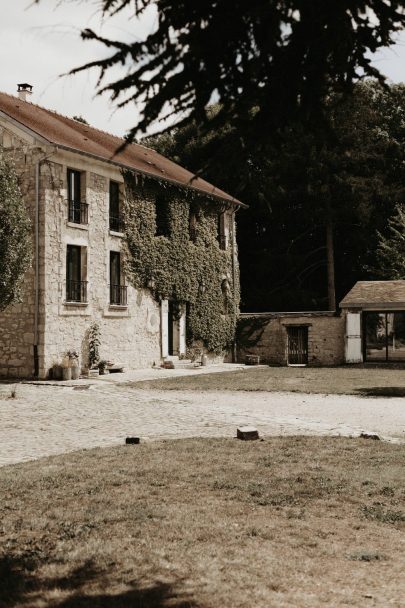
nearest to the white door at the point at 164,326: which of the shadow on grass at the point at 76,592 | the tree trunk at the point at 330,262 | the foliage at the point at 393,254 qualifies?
the foliage at the point at 393,254

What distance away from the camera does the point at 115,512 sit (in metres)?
5.95

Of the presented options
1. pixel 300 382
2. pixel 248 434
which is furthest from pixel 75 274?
pixel 248 434

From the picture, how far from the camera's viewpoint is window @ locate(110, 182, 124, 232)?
85.3 feet

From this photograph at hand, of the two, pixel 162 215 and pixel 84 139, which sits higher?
pixel 84 139

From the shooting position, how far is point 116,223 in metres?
26.1

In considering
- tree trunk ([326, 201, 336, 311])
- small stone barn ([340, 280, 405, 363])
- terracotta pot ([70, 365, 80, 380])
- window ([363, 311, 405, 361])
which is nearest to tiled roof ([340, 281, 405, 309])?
small stone barn ([340, 280, 405, 363])

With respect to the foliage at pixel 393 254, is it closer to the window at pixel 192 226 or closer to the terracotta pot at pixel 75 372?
the window at pixel 192 226

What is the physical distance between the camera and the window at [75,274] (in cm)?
2381

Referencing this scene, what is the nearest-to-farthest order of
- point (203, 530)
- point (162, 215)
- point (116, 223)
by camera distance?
point (203, 530), point (116, 223), point (162, 215)

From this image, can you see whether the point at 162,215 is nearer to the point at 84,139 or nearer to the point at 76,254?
the point at 84,139

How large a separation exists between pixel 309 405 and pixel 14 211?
29.2 ft

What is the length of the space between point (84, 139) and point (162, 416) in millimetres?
15312

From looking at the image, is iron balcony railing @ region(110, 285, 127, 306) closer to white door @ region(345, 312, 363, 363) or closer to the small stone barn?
the small stone barn

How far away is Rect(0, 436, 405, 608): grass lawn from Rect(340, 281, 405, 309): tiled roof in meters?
21.8
